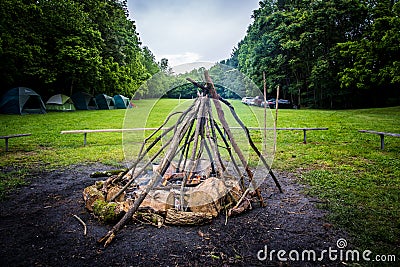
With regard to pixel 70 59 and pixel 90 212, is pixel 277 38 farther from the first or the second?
pixel 90 212

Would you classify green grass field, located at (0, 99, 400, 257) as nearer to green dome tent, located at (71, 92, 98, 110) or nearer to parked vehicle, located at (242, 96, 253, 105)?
parked vehicle, located at (242, 96, 253, 105)

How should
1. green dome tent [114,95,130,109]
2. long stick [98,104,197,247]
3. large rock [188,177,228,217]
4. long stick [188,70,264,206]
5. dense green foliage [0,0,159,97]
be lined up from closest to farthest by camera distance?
long stick [98,104,197,247]
large rock [188,177,228,217]
long stick [188,70,264,206]
dense green foliage [0,0,159,97]
green dome tent [114,95,130,109]

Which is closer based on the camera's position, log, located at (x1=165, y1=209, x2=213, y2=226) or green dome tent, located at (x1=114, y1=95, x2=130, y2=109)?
log, located at (x1=165, y1=209, x2=213, y2=226)

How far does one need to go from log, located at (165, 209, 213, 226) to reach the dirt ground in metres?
0.06

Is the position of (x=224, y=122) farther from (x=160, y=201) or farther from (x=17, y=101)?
(x=17, y=101)

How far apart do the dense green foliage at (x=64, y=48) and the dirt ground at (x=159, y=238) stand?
11465 mm

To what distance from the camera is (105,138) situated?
9297 mm

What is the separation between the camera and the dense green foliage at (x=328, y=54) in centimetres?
1844

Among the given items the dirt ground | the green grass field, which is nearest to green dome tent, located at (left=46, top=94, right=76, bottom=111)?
the green grass field

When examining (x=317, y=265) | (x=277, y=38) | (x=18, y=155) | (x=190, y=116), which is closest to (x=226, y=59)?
(x=190, y=116)

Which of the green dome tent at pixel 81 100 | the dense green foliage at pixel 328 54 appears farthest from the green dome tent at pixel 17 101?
the dense green foliage at pixel 328 54

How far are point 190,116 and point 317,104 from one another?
76.0ft

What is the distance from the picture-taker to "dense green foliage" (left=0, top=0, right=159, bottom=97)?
16.6 m

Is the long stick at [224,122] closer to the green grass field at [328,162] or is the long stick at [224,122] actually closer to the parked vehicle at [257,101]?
the green grass field at [328,162]
